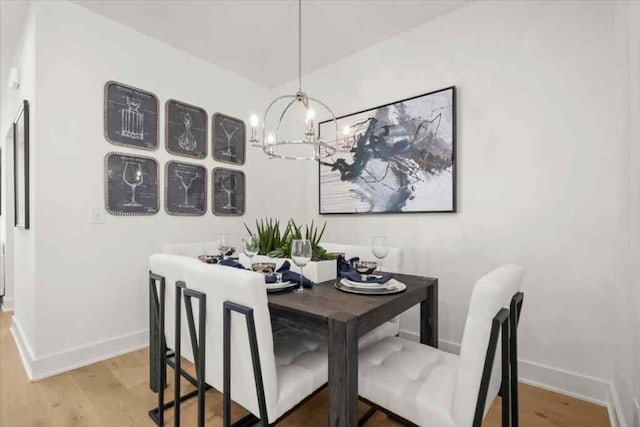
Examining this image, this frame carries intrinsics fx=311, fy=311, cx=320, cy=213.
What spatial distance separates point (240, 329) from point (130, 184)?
1963 millimetres

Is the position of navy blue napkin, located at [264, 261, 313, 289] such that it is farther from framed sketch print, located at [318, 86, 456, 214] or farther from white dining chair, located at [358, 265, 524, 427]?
framed sketch print, located at [318, 86, 456, 214]

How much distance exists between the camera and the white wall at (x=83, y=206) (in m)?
2.07

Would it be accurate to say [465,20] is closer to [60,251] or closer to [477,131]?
[477,131]

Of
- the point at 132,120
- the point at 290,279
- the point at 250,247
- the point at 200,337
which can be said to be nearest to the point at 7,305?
the point at 132,120

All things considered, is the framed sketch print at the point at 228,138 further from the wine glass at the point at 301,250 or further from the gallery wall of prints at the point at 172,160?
the wine glass at the point at 301,250

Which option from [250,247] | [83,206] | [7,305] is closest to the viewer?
[250,247]

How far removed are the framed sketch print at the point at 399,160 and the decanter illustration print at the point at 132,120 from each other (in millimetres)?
1621

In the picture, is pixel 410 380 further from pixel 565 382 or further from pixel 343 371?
pixel 565 382

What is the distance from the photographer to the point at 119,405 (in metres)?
1.73

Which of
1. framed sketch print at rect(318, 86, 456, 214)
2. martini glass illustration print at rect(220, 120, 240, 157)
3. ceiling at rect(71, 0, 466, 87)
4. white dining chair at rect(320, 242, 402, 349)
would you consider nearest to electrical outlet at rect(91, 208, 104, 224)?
martini glass illustration print at rect(220, 120, 240, 157)

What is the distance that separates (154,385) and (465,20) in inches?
126

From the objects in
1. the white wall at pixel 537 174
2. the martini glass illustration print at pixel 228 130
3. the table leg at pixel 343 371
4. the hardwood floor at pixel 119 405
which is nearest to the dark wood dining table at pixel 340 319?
the table leg at pixel 343 371

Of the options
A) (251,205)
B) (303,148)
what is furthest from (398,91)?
(251,205)

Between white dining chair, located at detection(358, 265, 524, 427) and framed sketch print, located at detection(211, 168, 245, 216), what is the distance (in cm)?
219
